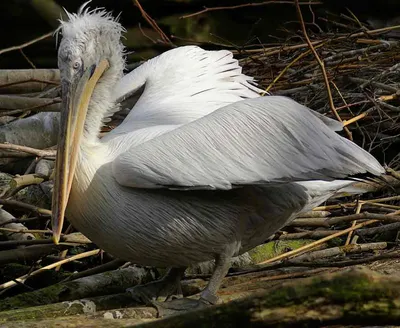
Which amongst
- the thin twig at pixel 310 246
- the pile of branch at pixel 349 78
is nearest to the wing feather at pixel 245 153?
the thin twig at pixel 310 246

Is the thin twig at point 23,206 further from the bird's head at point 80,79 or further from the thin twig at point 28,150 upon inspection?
the bird's head at point 80,79

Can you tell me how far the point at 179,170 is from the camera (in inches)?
119

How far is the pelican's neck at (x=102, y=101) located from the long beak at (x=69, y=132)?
34 mm

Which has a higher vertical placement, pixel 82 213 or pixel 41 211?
pixel 82 213

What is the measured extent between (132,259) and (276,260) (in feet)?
2.98

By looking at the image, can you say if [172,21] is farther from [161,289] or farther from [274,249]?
[161,289]

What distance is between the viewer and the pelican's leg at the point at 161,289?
332 cm

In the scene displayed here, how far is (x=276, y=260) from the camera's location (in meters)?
3.89

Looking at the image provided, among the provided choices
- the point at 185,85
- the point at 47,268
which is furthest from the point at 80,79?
the point at 47,268

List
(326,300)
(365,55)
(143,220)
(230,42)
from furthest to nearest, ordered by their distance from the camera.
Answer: (230,42) → (365,55) → (143,220) → (326,300)

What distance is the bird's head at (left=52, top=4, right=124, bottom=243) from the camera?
3.09 m

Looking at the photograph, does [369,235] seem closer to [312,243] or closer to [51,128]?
[312,243]

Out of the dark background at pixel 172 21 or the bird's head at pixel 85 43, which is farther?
the dark background at pixel 172 21

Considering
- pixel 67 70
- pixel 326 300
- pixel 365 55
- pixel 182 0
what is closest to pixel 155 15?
pixel 182 0
